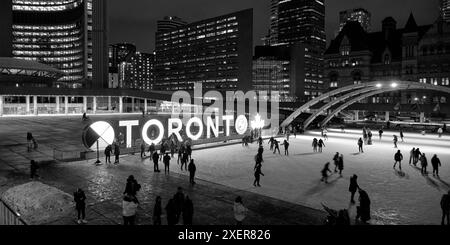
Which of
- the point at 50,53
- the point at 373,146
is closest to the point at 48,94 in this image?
the point at 373,146

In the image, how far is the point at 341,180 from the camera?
21062mm

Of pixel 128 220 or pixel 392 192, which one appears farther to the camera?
pixel 392 192

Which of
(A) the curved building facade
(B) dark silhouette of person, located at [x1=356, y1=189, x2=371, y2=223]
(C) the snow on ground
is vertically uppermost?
(A) the curved building facade

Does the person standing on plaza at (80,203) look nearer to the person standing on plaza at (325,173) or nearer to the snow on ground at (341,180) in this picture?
the snow on ground at (341,180)

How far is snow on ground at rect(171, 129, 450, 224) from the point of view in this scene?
1564 cm

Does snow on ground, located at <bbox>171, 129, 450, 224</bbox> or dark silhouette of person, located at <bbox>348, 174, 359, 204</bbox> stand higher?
dark silhouette of person, located at <bbox>348, 174, 359, 204</bbox>

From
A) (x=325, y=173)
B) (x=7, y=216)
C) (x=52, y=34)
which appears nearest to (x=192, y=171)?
(x=325, y=173)

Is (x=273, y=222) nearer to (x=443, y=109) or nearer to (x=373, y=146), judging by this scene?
(x=373, y=146)

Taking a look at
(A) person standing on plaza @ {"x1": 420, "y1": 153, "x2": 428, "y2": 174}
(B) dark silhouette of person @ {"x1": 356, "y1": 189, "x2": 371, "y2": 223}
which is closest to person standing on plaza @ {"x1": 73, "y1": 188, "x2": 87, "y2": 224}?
(B) dark silhouette of person @ {"x1": 356, "y1": 189, "x2": 371, "y2": 223}

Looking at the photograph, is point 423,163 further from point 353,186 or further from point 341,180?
point 353,186

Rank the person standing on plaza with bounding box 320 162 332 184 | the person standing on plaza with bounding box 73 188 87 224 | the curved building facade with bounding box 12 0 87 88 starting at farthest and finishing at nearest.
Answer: the curved building facade with bounding box 12 0 87 88
the person standing on plaza with bounding box 320 162 332 184
the person standing on plaza with bounding box 73 188 87 224

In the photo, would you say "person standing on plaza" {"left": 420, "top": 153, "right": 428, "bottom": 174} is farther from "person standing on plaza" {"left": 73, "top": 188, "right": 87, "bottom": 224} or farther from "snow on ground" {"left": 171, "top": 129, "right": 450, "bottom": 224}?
"person standing on plaza" {"left": 73, "top": 188, "right": 87, "bottom": 224}

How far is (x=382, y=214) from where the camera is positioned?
14.8m

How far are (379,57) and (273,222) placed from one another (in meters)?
109
